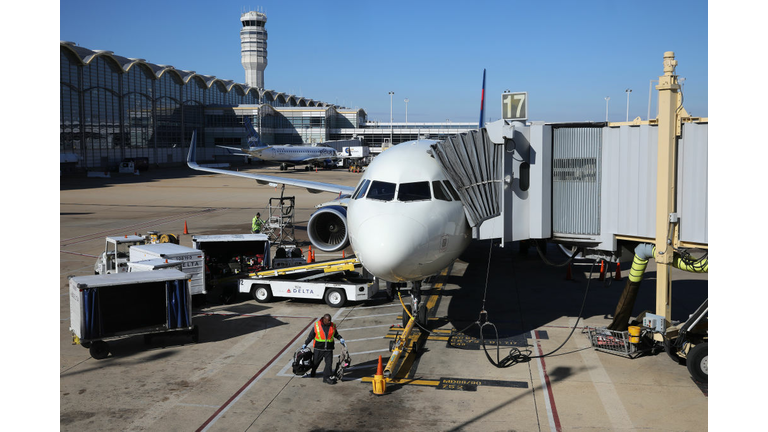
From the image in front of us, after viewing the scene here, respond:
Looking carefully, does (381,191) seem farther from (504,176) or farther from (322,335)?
(322,335)

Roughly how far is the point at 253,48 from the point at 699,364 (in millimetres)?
192198

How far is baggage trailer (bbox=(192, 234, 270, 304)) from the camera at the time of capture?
69.8ft

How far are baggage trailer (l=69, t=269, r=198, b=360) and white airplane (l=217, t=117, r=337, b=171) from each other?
81121mm

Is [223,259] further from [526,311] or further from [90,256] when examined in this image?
[526,311]

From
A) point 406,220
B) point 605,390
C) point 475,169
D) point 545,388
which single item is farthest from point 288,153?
point 605,390

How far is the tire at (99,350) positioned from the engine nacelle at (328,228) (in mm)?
9687

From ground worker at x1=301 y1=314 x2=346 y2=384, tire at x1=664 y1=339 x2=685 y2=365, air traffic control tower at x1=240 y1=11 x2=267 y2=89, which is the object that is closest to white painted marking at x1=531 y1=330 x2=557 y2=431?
tire at x1=664 y1=339 x2=685 y2=365

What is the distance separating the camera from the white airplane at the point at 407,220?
1334 centimetres

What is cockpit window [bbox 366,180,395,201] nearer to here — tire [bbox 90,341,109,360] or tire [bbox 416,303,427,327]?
tire [bbox 416,303,427,327]

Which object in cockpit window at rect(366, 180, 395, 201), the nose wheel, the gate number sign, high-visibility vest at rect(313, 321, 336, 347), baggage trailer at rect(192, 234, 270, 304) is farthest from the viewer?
baggage trailer at rect(192, 234, 270, 304)

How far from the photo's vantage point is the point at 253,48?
627ft

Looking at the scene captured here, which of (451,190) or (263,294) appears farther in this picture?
(263,294)

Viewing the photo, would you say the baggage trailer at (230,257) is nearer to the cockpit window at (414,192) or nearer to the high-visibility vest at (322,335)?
the high-visibility vest at (322,335)

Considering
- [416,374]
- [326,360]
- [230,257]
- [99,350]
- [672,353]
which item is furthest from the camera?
[230,257]
